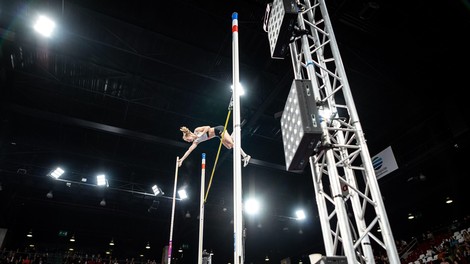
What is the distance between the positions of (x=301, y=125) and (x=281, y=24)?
1.70 metres

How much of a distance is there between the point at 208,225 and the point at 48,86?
12.3m

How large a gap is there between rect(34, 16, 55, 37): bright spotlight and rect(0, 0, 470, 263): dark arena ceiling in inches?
12.5

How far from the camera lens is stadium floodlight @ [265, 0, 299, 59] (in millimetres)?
4176

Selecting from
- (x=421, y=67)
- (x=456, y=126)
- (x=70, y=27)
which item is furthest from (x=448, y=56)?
(x=70, y=27)

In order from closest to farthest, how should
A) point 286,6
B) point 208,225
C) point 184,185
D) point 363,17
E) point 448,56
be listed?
1. point 286,6
2. point 363,17
3. point 448,56
4. point 184,185
5. point 208,225

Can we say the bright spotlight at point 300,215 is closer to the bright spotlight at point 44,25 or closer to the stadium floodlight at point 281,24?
the stadium floodlight at point 281,24

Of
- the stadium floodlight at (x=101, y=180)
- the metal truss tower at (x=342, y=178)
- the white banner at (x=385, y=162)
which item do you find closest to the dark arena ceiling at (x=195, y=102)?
the stadium floodlight at (x=101, y=180)

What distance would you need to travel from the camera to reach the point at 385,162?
443 inches

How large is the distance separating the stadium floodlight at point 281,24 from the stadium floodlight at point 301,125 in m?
1.11

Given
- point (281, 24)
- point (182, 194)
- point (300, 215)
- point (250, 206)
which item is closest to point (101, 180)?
point (182, 194)

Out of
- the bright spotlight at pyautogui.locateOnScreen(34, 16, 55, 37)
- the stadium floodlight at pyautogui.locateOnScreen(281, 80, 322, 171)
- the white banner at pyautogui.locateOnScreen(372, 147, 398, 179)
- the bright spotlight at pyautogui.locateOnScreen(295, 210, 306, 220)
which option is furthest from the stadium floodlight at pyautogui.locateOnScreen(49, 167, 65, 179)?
the white banner at pyautogui.locateOnScreen(372, 147, 398, 179)

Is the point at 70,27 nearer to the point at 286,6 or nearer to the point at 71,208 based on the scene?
the point at 286,6

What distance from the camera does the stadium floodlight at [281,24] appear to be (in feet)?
13.7

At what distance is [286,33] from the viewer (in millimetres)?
4422
